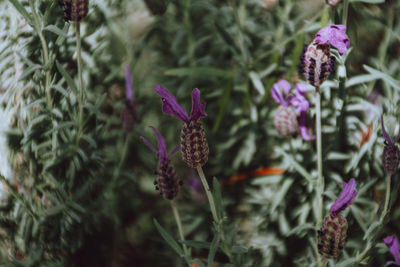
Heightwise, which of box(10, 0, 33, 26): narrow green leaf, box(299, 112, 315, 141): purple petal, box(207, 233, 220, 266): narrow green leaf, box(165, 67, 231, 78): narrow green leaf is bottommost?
box(207, 233, 220, 266): narrow green leaf

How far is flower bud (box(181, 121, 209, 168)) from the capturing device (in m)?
0.43

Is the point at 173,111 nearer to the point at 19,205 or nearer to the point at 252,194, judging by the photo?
the point at 19,205

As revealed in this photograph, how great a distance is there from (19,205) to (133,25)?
0.64 metres

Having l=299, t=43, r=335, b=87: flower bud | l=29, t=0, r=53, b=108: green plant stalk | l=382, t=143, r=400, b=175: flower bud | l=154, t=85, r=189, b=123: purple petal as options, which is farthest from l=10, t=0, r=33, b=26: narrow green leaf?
l=382, t=143, r=400, b=175: flower bud

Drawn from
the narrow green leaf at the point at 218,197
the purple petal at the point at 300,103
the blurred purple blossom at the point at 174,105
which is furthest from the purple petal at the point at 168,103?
the purple petal at the point at 300,103

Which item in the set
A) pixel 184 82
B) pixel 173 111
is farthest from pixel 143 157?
pixel 173 111

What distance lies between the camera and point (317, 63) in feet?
1.48

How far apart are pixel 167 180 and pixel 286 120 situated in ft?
0.70

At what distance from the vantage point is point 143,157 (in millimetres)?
865

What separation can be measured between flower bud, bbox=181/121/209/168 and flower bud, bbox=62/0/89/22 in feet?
0.64

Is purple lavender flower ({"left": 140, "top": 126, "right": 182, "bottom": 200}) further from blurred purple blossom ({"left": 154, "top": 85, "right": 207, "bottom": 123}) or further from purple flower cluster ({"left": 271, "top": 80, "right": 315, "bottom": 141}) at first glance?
purple flower cluster ({"left": 271, "top": 80, "right": 315, "bottom": 141})

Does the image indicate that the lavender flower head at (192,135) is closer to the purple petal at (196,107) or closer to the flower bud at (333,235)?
the purple petal at (196,107)

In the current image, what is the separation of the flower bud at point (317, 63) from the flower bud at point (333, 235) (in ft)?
0.50

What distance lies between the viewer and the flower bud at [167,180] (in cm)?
50
